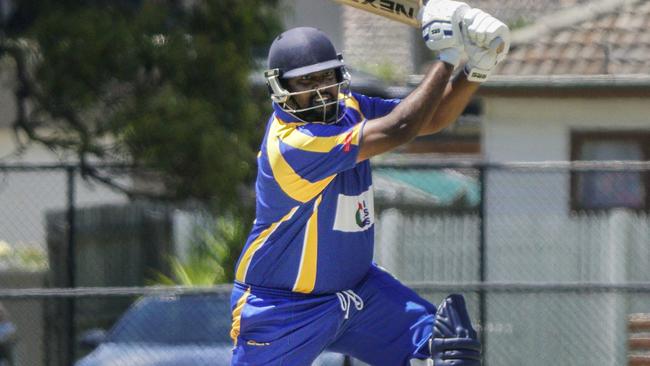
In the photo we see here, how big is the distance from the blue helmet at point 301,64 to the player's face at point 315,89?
1cm

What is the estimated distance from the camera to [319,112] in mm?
5082

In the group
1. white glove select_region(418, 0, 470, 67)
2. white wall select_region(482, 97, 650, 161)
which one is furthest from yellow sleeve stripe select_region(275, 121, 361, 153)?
white wall select_region(482, 97, 650, 161)

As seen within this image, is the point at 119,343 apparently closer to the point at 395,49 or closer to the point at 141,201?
the point at 141,201

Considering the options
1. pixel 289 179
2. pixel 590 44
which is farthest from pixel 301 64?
pixel 590 44

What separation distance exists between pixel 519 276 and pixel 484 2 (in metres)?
9.43

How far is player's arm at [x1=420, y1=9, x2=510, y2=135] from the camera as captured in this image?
484cm

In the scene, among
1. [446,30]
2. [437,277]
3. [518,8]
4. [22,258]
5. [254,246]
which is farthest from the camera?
[518,8]

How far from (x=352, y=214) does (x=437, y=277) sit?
10.6 feet

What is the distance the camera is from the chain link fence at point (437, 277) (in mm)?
8148

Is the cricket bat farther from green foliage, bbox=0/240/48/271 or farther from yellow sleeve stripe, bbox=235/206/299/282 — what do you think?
green foliage, bbox=0/240/48/271

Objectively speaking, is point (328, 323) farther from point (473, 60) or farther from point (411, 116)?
point (473, 60)

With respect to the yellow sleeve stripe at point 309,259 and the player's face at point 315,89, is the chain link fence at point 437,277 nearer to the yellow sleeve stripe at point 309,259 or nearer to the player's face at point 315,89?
the yellow sleeve stripe at point 309,259

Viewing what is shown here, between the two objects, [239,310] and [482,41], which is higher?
[482,41]

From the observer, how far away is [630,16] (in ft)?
43.0
